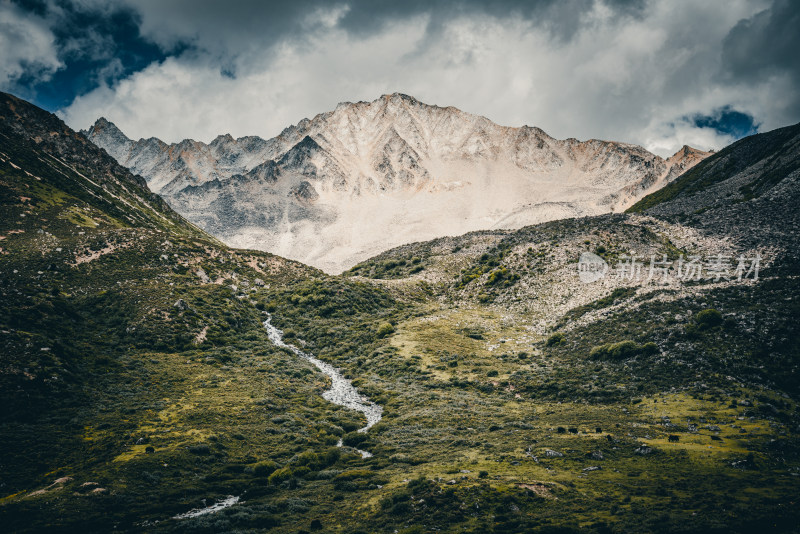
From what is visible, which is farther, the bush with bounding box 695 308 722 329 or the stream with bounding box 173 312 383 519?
the bush with bounding box 695 308 722 329

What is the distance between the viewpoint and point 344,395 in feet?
179

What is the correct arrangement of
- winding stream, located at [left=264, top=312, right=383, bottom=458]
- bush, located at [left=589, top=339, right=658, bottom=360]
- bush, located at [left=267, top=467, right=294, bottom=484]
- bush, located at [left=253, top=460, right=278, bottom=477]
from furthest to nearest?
bush, located at [left=589, top=339, right=658, bottom=360] → winding stream, located at [left=264, top=312, right=383, bottom=458] → bush, located at [left=253, top=460, right=278, bottom=477] → bush, located at [left=267, top=467, right=294, bottom=484]

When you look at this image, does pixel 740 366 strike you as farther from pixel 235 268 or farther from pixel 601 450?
pixel 235 268

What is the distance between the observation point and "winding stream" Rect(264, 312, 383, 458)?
4794 centimetres

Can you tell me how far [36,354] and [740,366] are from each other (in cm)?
7274

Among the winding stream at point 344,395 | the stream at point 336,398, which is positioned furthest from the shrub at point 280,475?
the winding stream at point 344,395

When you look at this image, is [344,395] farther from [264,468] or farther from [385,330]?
[264,468]

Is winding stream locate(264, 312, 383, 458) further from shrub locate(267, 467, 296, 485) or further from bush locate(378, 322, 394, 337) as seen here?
bush locate(378, 322, 394, 337)

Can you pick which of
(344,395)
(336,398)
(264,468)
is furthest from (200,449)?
(344,395)

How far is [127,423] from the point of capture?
1485 inches

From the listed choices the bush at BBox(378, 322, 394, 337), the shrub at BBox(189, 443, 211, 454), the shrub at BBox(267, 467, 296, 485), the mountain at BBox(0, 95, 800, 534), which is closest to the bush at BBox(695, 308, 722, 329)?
the mountain at BBox(0, 95, 800, 534)

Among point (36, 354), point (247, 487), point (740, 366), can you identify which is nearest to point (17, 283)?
point (36, 354)

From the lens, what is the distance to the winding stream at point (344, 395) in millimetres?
47938

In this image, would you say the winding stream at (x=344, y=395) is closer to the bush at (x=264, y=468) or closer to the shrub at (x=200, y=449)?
the bush at (x=264, y=468)
